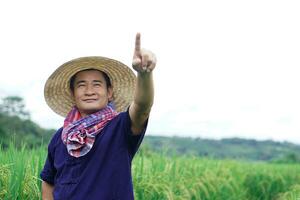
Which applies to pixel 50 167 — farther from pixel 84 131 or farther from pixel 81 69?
pixel 81 69

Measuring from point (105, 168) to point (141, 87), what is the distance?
20.1 inches

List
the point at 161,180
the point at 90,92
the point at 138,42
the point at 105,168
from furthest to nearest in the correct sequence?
the point at 161,180, the point at 90,92, the point at 105,168, the point at 138,42

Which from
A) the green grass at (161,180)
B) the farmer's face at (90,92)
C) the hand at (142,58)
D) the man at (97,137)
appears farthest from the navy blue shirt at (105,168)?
the green grass at (161,180)

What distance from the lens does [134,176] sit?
5.71m

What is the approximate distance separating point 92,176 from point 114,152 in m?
0.17

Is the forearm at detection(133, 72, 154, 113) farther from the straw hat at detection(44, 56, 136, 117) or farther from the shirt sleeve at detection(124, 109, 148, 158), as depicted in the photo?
the straw hat at detection(44, 56, 136, 117)

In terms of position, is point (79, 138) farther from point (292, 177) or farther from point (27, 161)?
point (292, 177)

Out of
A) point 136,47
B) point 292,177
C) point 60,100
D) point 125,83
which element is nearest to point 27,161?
point 60,100

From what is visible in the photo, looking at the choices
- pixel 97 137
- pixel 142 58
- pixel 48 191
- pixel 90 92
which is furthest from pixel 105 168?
pixel 142 58

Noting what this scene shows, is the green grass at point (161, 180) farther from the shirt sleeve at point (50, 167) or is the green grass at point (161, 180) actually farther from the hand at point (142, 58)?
the hand at point (142, 58)

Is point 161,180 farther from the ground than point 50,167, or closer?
closer

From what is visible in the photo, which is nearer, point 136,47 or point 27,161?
point 136,47

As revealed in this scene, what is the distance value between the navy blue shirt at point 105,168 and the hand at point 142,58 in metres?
0.43

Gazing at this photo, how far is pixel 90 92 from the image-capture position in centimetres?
353
